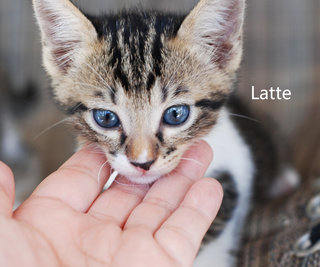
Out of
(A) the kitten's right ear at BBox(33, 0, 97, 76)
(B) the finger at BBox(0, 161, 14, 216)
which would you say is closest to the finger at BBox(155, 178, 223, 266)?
(B) the finger at BBox(0, 161, 14, 216)

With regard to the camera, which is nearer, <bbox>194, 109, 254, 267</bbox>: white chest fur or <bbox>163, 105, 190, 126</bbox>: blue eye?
<bbox>163, 105, 190, 126</bbox>: blue eye

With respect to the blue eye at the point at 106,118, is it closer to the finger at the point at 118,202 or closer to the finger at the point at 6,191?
the finger at the point at 118,202

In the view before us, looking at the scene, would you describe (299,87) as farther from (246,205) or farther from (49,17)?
(49,17)

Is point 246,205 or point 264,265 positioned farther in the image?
point 246,205

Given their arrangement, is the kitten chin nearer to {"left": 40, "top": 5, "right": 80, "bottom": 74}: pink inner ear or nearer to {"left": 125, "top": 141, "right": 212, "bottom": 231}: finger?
{"left": 125, "top": 141, "right": 212, "bottom": 231}: finger

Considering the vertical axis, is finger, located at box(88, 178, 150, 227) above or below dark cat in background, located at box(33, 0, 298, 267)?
below

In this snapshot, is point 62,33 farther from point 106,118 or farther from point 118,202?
point 118,202

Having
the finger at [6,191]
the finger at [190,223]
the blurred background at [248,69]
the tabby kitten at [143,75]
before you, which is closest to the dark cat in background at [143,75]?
the tabby kitten at [143,75]

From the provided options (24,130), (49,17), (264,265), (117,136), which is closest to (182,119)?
(117,136)
